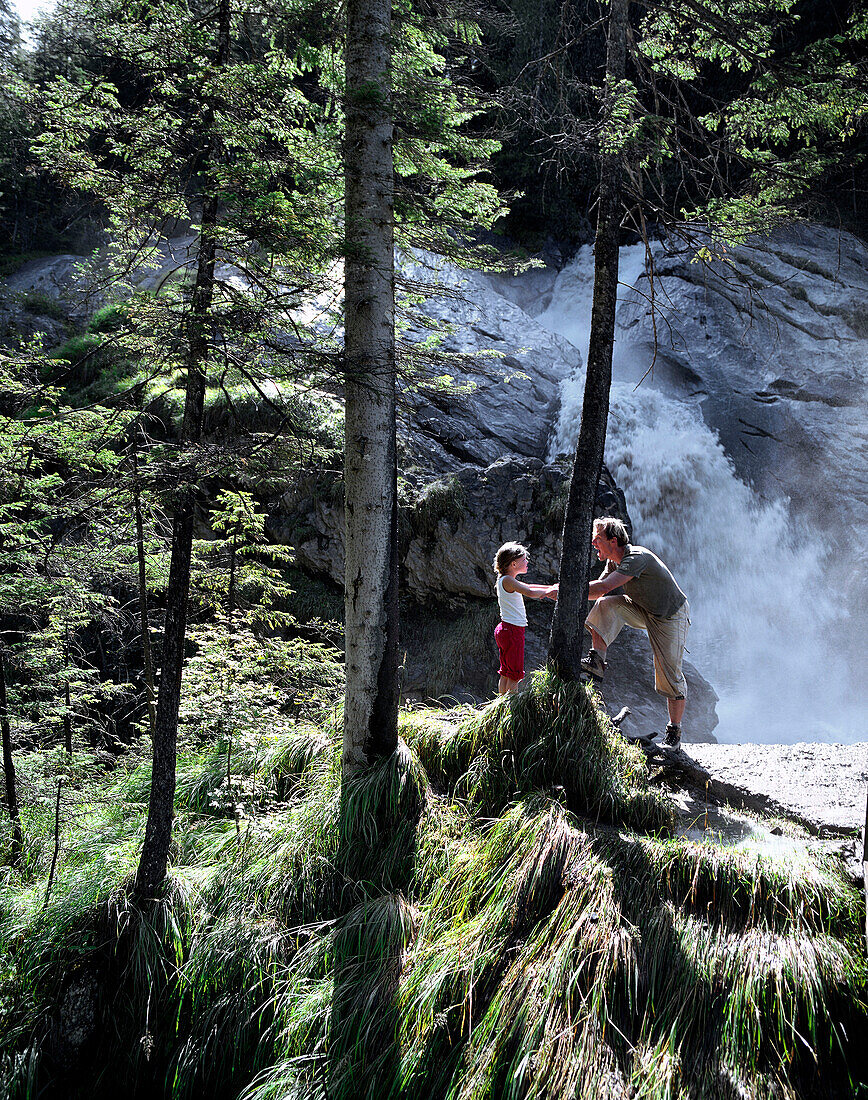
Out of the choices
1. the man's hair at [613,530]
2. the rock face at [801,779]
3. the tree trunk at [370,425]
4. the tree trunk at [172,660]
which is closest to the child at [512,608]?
the man's hair at [613,530]

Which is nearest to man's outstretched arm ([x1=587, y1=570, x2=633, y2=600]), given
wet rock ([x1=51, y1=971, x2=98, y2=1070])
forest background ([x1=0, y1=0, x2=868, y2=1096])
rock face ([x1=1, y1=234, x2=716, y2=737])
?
forest background ([x1=0, y1=0, x2=868, y2=1096])

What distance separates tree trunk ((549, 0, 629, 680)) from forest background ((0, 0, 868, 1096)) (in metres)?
0.29

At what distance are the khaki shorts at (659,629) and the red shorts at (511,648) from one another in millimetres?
613

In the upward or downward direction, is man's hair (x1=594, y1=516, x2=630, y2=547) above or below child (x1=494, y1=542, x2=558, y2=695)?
above

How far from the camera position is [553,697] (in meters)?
5.04

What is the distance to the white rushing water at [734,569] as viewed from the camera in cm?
1219

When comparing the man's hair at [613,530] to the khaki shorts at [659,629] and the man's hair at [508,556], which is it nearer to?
the khaki shorts at [659,629]

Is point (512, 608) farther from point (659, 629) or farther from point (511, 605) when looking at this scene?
point (659, 629)

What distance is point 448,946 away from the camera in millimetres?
3570

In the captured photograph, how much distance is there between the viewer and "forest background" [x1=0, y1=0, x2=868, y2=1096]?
325 cm

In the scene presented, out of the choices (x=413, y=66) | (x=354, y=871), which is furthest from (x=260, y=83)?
(x=354, y=871)

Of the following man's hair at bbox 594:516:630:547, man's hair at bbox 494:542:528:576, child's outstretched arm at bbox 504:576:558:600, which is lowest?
child's outstretched arm at bbox 504:576:558:600

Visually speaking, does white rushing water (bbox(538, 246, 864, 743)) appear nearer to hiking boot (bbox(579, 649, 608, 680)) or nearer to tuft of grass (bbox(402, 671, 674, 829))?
hiking boot (bbox(579, 649, 608, 680))

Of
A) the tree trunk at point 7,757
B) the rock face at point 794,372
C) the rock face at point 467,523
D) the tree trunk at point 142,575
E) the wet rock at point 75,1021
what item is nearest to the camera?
the tree trunk at point 142,575
